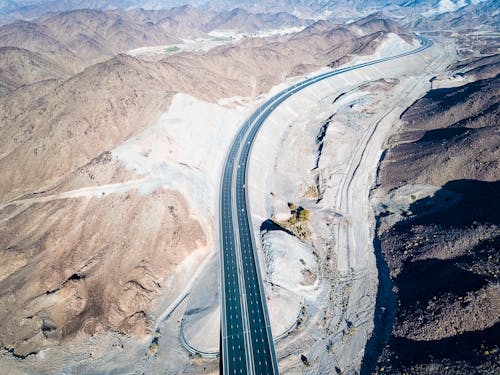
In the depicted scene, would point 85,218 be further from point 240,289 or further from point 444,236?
point 444,236

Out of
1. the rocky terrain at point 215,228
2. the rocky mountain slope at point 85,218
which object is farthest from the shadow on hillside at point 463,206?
the rocky mountain slope at point 85,218

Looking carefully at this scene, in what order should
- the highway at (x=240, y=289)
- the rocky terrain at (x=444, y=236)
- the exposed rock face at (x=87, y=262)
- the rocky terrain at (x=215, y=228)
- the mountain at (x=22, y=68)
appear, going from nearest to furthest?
the rocky terrain at (x=444, y=236), the highway at (x=240, y=289), the rocky terrain at (x=215, y=228), the exposed rock face at (x=87, y=262), the mountain at (x=22, y=68)

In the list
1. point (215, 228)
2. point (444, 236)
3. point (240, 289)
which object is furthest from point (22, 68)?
point (444, 236)

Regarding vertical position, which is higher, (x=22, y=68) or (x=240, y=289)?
(x=22, y=68)

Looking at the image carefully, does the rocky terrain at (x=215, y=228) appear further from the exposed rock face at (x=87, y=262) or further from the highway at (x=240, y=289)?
the highway at (x=240, y=289)

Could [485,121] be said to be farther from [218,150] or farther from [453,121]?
[218,150]

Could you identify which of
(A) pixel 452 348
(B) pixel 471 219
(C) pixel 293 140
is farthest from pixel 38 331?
(C) pixel 293 140

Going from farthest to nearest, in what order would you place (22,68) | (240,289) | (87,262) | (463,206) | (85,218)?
(22,68), (463,206), (85,218), (87,262), (240,289)
